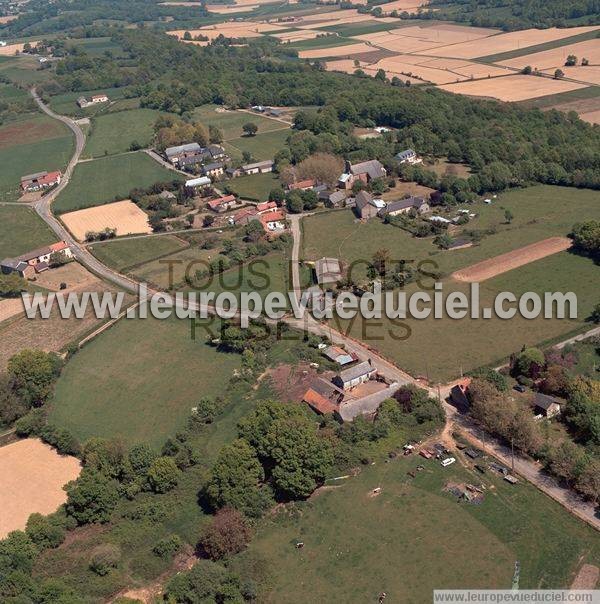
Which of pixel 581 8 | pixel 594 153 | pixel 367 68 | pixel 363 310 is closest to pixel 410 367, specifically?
pixel 363 310

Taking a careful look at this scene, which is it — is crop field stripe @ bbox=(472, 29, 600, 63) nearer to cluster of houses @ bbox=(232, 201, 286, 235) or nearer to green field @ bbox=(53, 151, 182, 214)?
green field @ bbox=(53, 151, 182, 214)

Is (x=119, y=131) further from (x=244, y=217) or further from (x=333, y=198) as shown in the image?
(x=333, y=198)

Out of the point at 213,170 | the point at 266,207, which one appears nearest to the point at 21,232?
the point at 213,170

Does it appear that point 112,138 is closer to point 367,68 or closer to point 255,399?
point 367,68

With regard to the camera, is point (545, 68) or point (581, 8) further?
point (581, 8)

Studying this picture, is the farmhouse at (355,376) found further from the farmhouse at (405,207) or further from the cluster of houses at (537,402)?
the farmhouse at (405,207)

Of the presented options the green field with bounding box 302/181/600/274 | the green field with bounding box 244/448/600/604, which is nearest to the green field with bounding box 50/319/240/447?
the green field with bounding box 244/448/600/604
